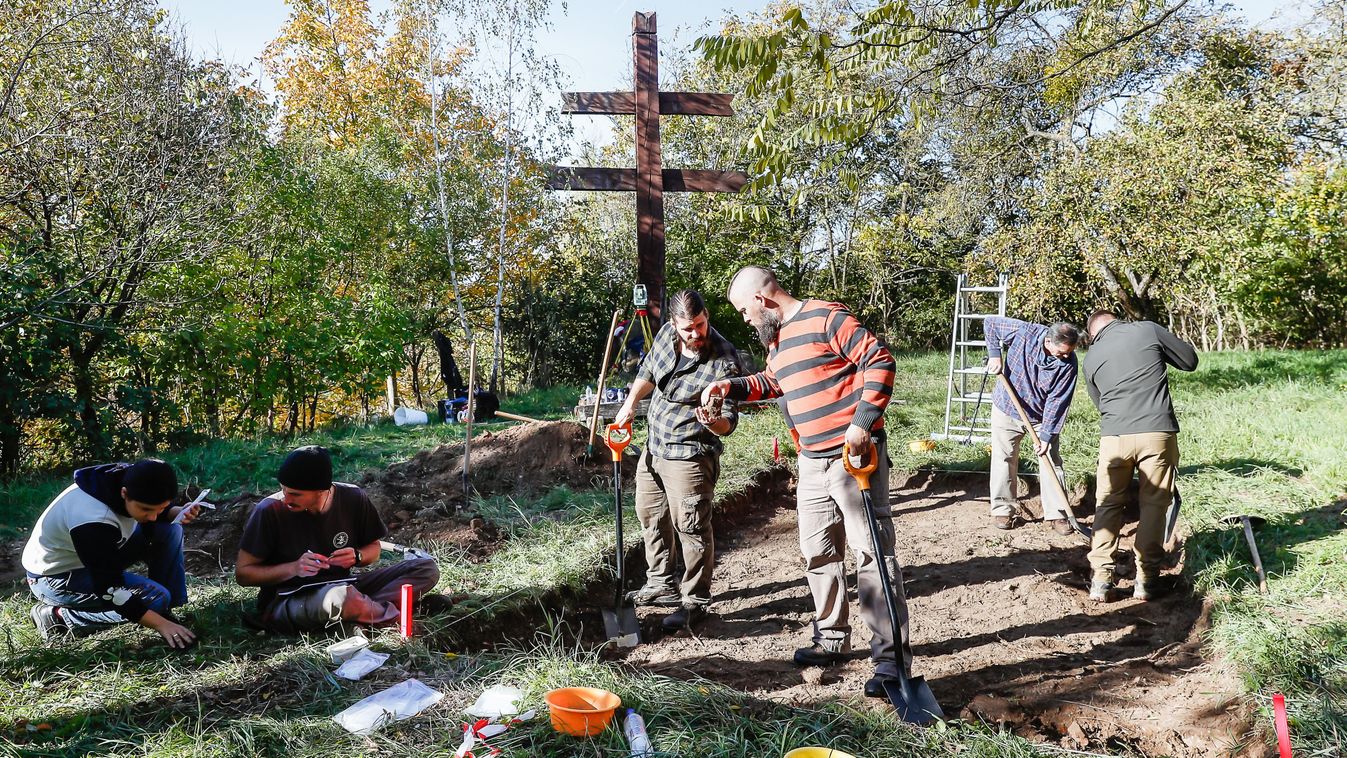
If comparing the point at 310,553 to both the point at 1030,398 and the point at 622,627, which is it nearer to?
the point at 622,627

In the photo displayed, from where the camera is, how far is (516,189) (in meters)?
16.0

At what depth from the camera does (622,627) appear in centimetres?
444

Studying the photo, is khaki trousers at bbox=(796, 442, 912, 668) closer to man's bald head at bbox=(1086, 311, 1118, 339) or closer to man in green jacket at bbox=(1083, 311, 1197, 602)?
man in green jacket at bbox=(1083, 311, 1197, 602)

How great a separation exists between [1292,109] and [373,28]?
1996 cm

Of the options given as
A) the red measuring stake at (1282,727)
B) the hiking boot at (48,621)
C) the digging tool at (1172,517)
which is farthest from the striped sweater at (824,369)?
the hiking boot at (48,621)

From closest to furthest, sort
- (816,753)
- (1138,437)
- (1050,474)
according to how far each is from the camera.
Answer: (816,753)
(1138,437)
(1050,474)

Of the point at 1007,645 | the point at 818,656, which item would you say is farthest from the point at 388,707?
the point at 1007,645

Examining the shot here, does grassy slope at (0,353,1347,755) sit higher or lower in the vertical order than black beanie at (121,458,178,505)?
lower

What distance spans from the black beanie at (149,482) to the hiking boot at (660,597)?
2523 mm

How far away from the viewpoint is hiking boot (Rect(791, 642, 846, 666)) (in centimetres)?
392

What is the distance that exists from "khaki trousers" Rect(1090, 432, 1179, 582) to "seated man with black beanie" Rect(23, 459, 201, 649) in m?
4.97

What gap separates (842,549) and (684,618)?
3.72ft

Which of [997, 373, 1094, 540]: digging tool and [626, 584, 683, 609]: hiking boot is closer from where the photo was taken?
[626, 584, 683, 609]: hiking boot

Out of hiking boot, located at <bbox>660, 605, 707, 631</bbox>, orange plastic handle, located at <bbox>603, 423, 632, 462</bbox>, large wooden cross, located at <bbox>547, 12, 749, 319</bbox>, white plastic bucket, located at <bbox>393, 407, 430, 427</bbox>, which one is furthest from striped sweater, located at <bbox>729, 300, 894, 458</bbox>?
white plastic bucket, located at <bbox>393, 407, 430, 427</bbox>
